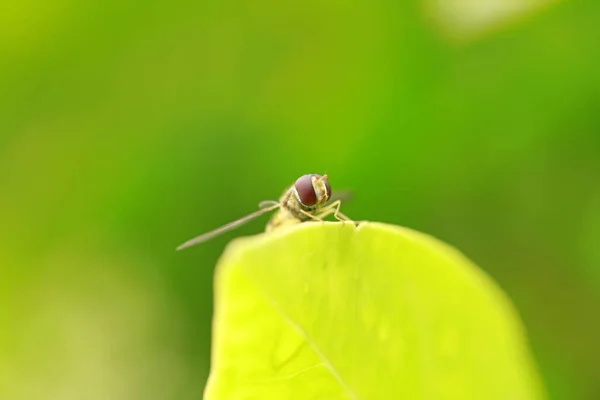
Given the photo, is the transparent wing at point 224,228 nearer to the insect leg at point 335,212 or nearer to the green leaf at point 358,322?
the insect leg at point 335,212

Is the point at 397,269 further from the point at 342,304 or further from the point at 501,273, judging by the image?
the point at 501,273

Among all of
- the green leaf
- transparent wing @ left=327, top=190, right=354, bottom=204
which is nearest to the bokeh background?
transparent wing @ left=327, top=190, right=354, bottom=204

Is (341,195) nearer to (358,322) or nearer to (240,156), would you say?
(240,156)

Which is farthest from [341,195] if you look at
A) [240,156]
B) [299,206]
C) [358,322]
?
[358,322]

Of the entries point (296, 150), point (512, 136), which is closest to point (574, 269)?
point (512, 136)

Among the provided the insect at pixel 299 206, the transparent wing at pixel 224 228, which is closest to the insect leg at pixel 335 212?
the insect at pixel 299 206

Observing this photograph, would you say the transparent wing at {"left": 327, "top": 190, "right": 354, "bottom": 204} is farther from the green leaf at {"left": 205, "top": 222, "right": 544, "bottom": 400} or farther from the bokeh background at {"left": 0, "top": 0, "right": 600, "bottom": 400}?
the green leaf at {"left": 205, "top": 222, "right": 544, "bottom": 400}
